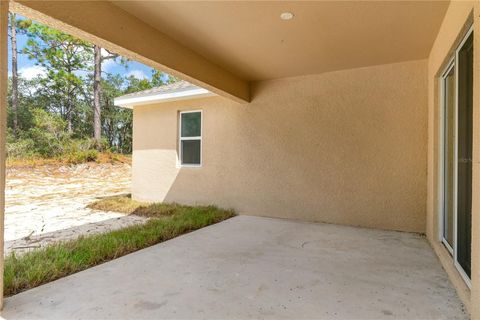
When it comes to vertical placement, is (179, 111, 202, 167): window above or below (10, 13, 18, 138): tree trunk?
below

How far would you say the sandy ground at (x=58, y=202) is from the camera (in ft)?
14.2

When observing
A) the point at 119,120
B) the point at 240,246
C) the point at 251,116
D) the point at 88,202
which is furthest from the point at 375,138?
the point at 119,120

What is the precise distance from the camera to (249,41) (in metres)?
3.88

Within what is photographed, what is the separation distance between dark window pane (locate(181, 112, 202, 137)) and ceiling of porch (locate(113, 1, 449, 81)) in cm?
225

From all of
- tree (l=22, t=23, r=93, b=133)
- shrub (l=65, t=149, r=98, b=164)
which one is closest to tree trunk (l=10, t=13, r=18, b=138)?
tree (l=22, t=23, r=93, b=133)

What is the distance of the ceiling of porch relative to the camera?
3000 millimetres

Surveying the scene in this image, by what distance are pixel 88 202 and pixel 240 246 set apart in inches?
208

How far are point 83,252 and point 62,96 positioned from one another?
2073 cm

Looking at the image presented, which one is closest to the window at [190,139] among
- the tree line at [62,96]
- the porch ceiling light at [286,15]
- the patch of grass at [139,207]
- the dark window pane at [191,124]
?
the dark window pane at [191,124]

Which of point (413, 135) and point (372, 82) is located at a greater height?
point (372, 82)

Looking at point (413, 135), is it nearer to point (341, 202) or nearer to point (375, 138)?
point (375, 138)

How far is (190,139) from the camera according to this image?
6.87 meters

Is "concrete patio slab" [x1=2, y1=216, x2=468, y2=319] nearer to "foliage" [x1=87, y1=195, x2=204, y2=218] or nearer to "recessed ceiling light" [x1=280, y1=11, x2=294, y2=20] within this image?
"foliage" [x1=87, y1=195, x2=204, y2=218]

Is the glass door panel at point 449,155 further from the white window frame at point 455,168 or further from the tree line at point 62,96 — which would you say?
the tree line at point 62,96
